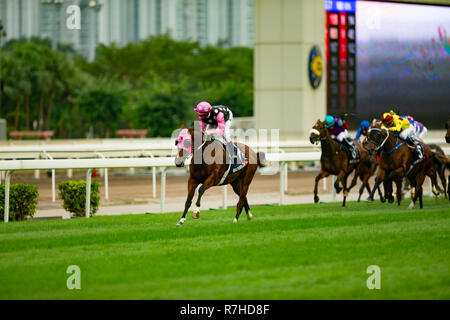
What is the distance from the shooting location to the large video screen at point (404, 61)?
20.6 meters

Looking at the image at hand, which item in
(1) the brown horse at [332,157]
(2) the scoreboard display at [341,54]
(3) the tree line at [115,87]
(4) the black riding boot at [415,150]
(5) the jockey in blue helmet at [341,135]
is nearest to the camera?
(4) the black riding boot at [415,150]

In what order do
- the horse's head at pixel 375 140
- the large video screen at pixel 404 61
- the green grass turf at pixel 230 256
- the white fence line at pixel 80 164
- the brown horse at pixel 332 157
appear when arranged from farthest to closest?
the large video screen at pixel 404 61 < the brown horse at pixel 332 157 < the horse's head at pixel 375 140 < the white fence line at pixel 80 164 < the green grass turf at pixel 230 256

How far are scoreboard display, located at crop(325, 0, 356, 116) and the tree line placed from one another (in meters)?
3.48

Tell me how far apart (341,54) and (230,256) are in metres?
13.7

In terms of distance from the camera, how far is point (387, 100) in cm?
2095

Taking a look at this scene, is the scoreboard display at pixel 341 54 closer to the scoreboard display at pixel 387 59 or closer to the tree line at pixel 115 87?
the scoreboard display at pixel 387 59

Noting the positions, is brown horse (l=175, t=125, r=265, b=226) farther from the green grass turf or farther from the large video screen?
the large video screen

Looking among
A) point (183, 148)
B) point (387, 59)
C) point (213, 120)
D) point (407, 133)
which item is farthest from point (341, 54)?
point (183, 148)

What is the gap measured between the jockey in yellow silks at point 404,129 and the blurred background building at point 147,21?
58673mm

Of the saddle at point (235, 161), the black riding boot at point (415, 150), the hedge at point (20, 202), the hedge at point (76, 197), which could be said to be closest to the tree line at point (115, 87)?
the black riding boot at point (415, 150)

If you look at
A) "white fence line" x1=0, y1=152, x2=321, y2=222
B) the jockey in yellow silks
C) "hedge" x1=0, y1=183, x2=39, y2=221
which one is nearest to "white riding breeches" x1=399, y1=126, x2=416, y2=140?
the jockey in yellow silks

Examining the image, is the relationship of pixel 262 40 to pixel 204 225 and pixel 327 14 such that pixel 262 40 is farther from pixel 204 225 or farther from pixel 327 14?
pixel 204 225

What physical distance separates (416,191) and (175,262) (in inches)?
225
